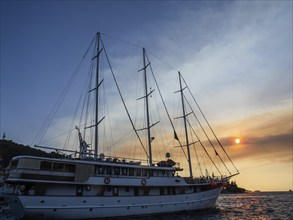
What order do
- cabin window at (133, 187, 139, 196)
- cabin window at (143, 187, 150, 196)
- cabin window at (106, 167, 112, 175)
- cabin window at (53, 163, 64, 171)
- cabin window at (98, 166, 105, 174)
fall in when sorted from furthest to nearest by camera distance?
1. cabin window at (143, 187, 150, 196)
2. cabin window at (133, 187, 139, 196)
3. cabin window at (106, 167, 112, 175)
4. cabin window at (98, 166, 105, 174)
5. cabin window at (53, 163, 64, 171)

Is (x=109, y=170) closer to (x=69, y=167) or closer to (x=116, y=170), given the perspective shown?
(x=116, y=170)

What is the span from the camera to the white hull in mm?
20245

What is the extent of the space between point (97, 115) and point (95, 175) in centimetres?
695

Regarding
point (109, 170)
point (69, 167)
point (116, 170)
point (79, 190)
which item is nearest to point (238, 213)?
point (116, 170)

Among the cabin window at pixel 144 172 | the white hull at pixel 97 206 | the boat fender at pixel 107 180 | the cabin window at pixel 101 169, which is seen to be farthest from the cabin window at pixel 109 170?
the cabin window at pixel 144 172

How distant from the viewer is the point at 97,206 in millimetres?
23750

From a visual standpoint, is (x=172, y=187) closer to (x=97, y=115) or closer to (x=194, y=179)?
(x=194, y=179)

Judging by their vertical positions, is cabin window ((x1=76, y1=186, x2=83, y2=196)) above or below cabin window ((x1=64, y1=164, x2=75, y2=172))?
below

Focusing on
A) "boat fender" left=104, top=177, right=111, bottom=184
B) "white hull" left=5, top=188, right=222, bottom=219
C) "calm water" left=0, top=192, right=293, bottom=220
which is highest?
"boat fender" left=104, top=177, right=111, bottom=184

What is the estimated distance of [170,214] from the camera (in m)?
30.6

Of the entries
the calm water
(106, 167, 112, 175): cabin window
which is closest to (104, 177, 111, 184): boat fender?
(106, 167, 112, 175): cabin window

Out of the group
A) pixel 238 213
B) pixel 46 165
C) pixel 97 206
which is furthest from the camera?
pixel 238 213

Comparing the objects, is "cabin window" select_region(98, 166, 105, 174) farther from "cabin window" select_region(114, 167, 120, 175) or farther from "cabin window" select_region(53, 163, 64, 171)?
"cabin window" select_region(53, 163, 64, 171)

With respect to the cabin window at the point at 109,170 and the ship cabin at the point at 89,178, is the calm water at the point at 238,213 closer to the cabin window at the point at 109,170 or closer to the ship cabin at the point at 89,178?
the ship cabin at the point at 89,178
